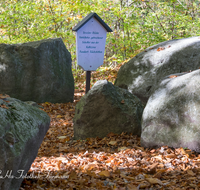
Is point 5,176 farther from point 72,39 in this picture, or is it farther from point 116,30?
point 116,30

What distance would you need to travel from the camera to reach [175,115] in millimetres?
2879

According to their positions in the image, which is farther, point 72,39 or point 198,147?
point 72,39

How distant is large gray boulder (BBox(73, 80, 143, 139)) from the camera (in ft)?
12.3

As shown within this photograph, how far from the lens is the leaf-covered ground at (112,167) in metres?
2.11

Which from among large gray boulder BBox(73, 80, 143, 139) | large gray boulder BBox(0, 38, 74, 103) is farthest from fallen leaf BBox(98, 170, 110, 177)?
large gray boulder BBox(0, 38, 74, 103)

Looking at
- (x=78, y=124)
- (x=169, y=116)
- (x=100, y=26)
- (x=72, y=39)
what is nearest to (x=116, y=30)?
(x=72, y=39)

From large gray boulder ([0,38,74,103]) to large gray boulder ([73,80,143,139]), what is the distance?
9.37 ft

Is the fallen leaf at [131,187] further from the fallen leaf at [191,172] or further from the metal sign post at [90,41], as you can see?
the metal sign post at [90,41]

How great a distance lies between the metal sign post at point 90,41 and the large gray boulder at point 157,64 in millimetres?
973

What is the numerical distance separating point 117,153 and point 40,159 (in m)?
1.08

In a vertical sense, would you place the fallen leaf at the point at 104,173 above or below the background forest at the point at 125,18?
below

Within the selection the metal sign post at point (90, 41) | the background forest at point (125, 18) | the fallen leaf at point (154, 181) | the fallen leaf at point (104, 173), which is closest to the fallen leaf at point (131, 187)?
the fallen leaf at point (154, 181)

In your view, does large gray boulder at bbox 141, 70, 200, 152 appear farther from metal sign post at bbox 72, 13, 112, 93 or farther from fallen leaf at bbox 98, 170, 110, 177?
metal sign post at bbox 72, 13, 112, 93

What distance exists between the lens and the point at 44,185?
207cm
